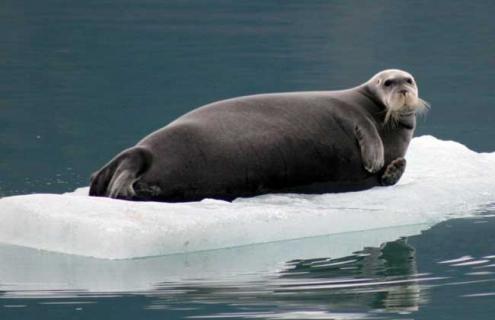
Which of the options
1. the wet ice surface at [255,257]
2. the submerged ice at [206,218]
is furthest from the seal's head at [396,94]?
the wet ice surface at [255,257]

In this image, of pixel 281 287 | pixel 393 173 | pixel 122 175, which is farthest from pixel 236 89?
pixel 281 287

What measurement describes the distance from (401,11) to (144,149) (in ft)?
71.5

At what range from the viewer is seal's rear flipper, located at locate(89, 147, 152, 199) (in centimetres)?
980

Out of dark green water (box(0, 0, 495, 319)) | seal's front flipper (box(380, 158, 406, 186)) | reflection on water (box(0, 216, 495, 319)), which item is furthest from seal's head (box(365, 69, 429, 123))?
reflection on water (box(0, 216, 495, 319))

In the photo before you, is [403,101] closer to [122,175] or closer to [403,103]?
[403,103]

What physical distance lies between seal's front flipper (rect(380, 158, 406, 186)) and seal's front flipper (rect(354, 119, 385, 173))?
0.22ft

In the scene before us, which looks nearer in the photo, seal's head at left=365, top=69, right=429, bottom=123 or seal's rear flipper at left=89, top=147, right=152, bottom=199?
seal's rear flipper at left=89, top=147, right=152, bottom=199

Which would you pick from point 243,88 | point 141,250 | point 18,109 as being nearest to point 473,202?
point 141,250

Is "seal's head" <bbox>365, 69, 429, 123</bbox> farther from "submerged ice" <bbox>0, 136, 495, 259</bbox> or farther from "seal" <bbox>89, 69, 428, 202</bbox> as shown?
"submerged ice" <bbox>0, 136, 495, 259</bbox>

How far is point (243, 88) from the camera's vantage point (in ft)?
64.2

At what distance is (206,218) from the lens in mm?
9297

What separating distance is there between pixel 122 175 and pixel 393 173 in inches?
86.6

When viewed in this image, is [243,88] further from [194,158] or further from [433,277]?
[433,277]

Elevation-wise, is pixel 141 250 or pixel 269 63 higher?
pixel 141 250
